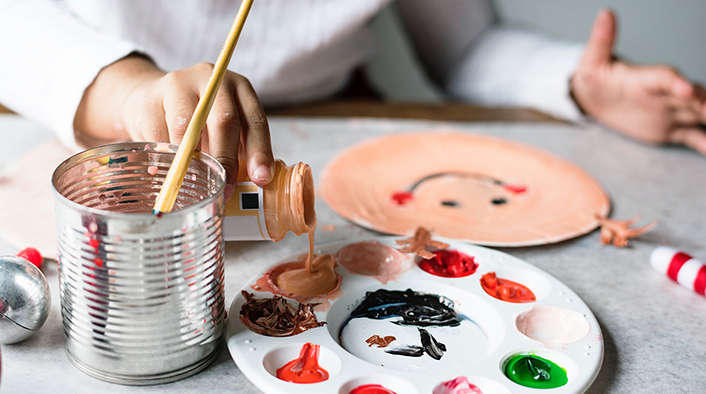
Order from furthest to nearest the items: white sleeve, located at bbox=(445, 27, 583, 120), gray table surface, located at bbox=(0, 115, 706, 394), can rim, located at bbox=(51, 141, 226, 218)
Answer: white sleeve, located at bbox=(445, 27, 583, 120) → gray table surface, located at bbox=(0, 115, 706, 394) → can rim, located at bbox=(51, 141, 226, 218)

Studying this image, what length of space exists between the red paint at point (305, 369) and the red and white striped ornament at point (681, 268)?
457 mm

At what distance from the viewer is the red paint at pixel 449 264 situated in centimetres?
66

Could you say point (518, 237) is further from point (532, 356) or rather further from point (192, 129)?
point (192, 129)

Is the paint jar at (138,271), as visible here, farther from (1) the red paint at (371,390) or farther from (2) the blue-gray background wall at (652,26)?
(2) the blue-gray background wall at (652,26)

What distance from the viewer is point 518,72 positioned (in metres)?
1.43

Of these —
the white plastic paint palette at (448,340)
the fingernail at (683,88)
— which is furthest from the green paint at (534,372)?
the fingernail at (683,88)

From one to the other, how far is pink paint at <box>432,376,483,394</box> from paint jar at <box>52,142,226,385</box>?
0.68ft

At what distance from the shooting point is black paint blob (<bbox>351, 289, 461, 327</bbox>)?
0.60 m

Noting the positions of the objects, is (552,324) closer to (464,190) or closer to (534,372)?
(534,372)

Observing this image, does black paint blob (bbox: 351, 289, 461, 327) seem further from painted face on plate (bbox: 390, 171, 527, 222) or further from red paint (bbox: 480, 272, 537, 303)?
painted face on plate (bbox: 390, 171, 527, 222)

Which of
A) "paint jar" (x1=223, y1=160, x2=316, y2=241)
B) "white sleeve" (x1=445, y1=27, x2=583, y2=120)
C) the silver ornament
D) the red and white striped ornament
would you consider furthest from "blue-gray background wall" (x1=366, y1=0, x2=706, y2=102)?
the silver ornament

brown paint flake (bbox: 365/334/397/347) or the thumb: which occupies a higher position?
the thumb

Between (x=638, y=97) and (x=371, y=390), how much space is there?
3.05 feet

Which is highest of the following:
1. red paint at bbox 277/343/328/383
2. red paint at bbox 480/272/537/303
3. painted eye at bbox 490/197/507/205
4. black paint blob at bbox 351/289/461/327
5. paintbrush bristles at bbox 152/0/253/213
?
paintbrush bristles at bbox 152/0/253/213
